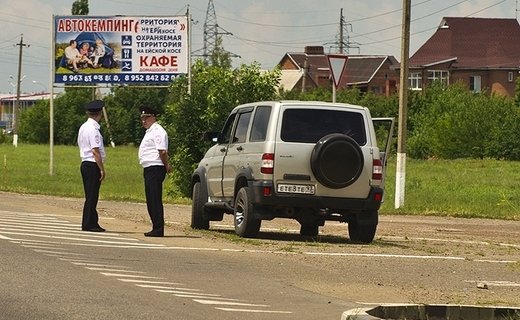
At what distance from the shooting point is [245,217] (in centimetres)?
2000

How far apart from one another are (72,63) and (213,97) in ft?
37.0

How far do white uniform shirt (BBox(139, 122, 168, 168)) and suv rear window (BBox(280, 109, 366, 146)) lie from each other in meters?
1.65

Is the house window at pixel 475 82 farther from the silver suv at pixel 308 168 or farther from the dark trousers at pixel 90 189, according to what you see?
the dark trousers at pixel 90 189

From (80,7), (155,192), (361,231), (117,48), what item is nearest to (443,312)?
(155,192)

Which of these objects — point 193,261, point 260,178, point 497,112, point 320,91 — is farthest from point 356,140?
point 320,91

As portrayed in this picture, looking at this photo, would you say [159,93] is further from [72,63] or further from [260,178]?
[260,178]

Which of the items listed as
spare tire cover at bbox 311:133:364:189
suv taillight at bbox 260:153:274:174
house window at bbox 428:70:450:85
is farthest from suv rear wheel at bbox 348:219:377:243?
house window at bbox 428:70:450:85

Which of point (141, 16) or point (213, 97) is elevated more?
point (141, 16)

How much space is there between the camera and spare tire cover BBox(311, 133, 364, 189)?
63.2ft

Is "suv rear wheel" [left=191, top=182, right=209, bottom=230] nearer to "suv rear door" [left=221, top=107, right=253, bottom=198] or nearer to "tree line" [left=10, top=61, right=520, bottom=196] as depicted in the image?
"suv rear door" [left=221, top=107, right=253, bottom=198]

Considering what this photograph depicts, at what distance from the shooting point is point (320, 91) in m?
102

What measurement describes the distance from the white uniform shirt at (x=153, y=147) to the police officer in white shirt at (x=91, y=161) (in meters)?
0.74

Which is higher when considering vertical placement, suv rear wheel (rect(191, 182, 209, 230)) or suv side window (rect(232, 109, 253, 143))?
suv side window (rect(232, 109, 253, 143))

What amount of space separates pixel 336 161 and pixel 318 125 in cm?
76
